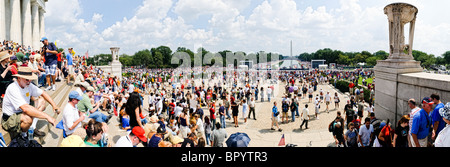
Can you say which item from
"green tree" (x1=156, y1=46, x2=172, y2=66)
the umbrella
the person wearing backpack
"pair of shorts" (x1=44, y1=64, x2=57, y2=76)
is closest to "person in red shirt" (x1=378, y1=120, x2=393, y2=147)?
the person wearing backpack

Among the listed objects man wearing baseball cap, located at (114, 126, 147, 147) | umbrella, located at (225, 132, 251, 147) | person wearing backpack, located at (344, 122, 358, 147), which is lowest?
person wearing backpack, located at (344, 122, 358, 147)

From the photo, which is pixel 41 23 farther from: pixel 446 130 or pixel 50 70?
pixel 446 130

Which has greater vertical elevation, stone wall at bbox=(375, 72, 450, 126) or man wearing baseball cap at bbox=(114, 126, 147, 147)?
stone wall at bbox=(375, 72, 450, 126)

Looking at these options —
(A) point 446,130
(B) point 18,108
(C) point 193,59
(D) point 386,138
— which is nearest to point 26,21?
(B) point 18,108

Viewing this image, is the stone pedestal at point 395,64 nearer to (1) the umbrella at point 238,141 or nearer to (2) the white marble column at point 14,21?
(1) the umbrella at point 238,141

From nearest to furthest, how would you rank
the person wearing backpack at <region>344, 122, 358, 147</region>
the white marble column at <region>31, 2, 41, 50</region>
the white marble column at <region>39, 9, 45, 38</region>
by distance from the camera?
the person wearing backpack at <region>344, 122, 358, 147</region>
the white marble column at <region>31, 2, 41, 50</region>
the white marble column at <region>39, 9, 45, 38</region>

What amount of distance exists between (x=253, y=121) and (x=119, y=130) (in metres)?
7.55

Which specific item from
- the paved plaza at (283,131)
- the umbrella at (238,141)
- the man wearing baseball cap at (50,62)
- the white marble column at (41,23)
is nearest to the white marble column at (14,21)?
the white marble column at (41,23)

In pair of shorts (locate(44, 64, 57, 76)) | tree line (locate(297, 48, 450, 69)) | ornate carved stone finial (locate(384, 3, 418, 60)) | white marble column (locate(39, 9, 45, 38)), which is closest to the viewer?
ornate carved stone finial (locate(384, 3, 418, 60))

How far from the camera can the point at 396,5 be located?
766cm

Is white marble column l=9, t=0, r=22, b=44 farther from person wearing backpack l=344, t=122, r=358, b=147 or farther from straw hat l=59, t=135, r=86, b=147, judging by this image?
person wearing backpack l=344, t=122, r=358, b=147
